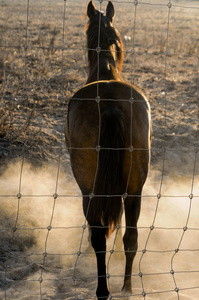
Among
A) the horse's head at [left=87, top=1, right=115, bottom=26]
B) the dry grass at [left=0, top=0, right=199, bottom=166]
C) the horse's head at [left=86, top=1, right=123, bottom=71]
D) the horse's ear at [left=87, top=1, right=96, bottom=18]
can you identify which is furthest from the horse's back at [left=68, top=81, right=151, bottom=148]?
the horse's ear at [left=87, top=1, right=96, bottom=18]

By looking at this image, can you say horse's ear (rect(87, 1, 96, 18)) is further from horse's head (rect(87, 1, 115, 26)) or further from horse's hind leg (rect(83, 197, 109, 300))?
horse's hind leg (rect(83, 197, 109, 300))

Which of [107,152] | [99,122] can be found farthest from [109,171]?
[99,122]

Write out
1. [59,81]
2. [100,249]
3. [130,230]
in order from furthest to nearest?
[59,81] → [130,230] → [100,249]

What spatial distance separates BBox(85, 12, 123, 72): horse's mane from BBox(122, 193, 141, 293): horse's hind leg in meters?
1.43

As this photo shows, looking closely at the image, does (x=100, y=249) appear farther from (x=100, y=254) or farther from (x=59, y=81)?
(x=59, y=81)

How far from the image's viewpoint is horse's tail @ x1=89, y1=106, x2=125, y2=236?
2.79m

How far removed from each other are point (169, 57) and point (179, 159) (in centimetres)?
528

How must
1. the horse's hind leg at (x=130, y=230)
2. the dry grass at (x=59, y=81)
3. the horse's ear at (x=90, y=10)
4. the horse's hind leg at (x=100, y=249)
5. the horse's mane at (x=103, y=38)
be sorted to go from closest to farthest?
the horse's hind leg at (x=100, y=249) < the horse's hind leg at (x=130, y=230) < the horse's mane at (x=103, y=38) < the horse's ear at (x=90, y=10) < the dry grass at (x=59, y=81)

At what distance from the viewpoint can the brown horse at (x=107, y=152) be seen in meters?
2.82

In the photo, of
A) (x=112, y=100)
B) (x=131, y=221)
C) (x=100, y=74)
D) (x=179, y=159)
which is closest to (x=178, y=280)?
(x=131, y=221)

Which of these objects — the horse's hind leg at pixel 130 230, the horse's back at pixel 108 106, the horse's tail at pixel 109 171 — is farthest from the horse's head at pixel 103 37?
the horse's hind leg at pixel 130 230

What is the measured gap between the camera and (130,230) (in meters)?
3.12

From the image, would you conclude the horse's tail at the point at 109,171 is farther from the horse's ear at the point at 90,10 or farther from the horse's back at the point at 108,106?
the horse's ear at the point at 90,10

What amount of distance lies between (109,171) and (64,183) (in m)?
2.34
